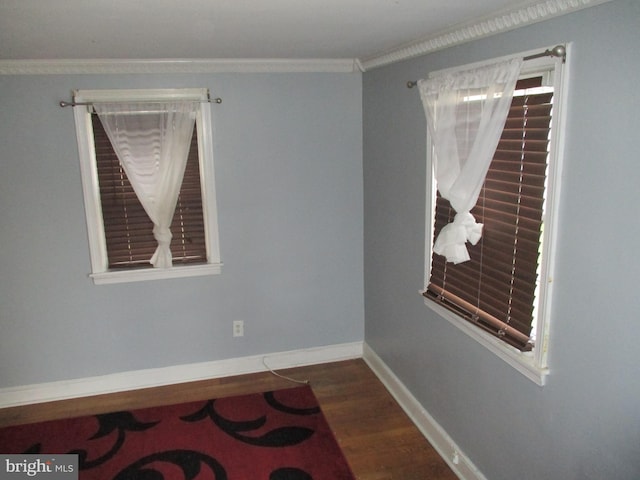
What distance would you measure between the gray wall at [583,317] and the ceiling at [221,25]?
0.27 metres

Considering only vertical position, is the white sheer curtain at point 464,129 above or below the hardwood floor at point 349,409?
above

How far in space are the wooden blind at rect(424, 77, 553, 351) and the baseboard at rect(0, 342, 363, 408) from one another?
158cm

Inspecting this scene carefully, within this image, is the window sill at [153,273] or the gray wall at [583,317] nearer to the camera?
the gray wall at [583,317]

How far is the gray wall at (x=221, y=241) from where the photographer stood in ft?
9.73

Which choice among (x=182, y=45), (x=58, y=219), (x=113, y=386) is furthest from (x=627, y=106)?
(x=113, y=386)

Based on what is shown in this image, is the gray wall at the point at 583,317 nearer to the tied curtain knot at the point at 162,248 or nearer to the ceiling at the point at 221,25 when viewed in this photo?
the ceiling at the point at 221,25

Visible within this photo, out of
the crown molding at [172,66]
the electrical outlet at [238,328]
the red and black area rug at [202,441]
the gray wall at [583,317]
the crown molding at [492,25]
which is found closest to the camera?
the gray wall at [583,317]

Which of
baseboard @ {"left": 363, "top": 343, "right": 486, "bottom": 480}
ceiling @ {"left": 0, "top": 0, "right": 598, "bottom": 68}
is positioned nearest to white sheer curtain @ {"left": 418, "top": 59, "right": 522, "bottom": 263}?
ceiling @ {"left": 0, "top": 0, "right": 598, "bottom": 68}

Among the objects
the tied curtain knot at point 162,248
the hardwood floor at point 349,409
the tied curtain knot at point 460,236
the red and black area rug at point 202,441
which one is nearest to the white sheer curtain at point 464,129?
the tied curtain knot at point 460,236

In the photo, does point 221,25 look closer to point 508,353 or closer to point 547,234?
point 547,234

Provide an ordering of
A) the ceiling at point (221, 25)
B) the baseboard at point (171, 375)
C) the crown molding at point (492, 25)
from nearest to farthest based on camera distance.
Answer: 1. the crown molding at point (492, 25)
2. the ceiling at point (221, 25)
3. the baseboard at point (171, 375)

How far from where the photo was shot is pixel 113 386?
10.9 feet

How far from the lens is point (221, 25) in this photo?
6.57ft

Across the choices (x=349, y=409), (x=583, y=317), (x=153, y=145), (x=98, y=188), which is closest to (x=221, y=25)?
(x=153, y=145)
